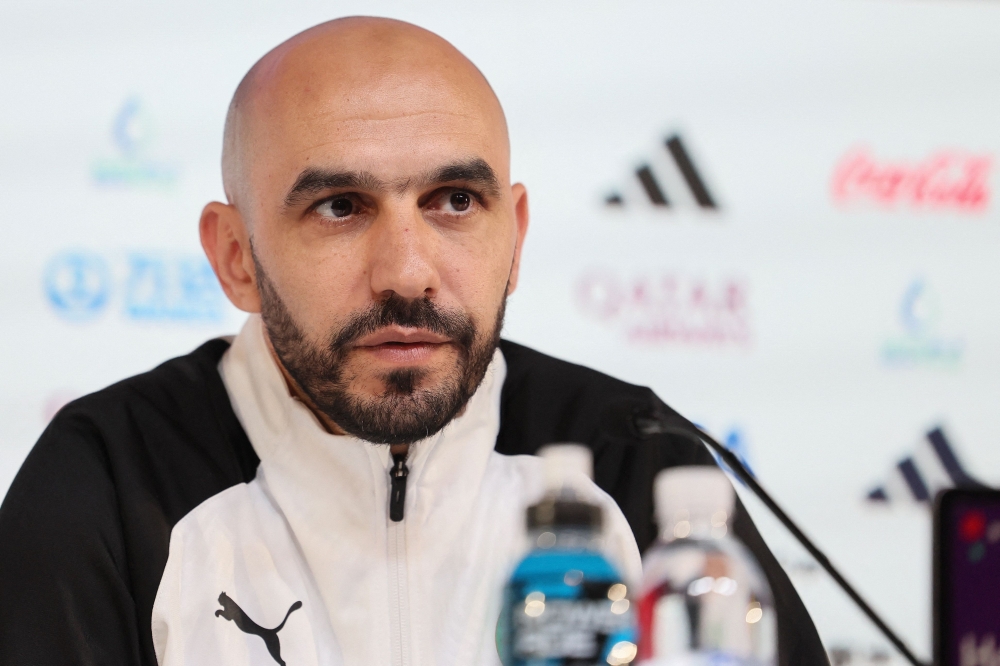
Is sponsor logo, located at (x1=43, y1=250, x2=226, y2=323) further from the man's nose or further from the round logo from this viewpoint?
the man's nose

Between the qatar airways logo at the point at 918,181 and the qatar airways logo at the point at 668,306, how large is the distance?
13.5 inches

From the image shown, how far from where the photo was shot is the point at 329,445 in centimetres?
111

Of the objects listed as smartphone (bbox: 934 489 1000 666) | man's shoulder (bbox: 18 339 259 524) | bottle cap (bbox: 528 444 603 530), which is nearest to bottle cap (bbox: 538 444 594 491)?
bottle cap (bbox: 528 444 603 530)

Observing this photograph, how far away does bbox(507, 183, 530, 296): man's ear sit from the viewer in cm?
123

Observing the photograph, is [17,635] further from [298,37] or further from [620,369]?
[620,369]

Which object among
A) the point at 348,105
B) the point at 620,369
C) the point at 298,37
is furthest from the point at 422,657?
the point at 620,369

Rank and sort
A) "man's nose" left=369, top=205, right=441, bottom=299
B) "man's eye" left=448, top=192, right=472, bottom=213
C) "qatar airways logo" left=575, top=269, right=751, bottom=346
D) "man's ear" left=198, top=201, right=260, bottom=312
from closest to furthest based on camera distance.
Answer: "man's nose" left=369, top=205, right=441, bottom=299 → "man's eye" left=448, top=192, right=472, bottom=213 → "man's ear" left=198, top=201, right=260, bottom=312 → "qatar airways logo" left=575, top=269, right=751, bottom=346

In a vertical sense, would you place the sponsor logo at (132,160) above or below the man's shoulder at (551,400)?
above

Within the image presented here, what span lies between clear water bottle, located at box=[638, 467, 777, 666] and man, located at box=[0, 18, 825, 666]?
274mm

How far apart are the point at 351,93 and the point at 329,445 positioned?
0.39m

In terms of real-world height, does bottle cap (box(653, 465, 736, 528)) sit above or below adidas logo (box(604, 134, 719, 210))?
below

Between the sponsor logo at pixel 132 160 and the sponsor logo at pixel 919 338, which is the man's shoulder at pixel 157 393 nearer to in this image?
the sponsor logo at pixel 132 160

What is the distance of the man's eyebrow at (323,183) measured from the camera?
105cm

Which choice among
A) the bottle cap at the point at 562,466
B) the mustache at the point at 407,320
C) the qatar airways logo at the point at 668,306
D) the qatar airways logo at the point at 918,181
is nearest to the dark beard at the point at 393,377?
the mustache at the point at 407,320
